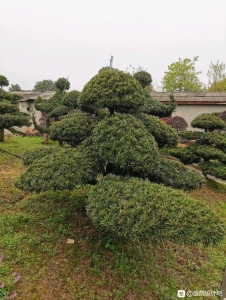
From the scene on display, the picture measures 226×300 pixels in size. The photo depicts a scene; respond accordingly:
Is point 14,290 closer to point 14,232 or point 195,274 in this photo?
point 14,232

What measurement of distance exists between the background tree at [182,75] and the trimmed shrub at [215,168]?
43.4ft

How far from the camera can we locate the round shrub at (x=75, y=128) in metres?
2.41

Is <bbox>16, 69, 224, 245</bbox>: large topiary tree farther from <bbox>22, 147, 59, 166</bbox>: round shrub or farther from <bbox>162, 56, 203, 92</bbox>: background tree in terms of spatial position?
<bbox>162, 56, 203, 92</bbox>: background tree

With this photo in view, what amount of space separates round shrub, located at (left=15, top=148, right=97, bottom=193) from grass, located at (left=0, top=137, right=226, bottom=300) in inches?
26.9

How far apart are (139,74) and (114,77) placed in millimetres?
2671

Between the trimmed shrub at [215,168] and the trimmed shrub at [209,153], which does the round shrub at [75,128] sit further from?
the trimmed shrub at [215,168]

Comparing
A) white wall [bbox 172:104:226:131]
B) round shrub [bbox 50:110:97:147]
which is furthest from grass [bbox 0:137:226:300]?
white wall [bbox 172:104:226:131]

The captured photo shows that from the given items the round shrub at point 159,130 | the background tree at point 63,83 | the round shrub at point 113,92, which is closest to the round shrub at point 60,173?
the round shrub at point 113,92

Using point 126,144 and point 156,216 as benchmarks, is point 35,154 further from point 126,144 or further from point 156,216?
point 156,216

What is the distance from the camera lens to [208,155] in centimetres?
479

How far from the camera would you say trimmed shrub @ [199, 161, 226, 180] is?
4.73 meters

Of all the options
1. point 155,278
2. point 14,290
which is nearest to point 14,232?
point 14,290

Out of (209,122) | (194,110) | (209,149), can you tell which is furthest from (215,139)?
(194,110)

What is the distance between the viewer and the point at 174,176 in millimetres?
2330
